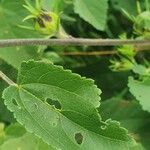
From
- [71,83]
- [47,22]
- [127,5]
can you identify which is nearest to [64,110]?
[71,83]

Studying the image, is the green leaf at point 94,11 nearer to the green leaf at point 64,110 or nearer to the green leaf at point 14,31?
the green leaf at point 14,31

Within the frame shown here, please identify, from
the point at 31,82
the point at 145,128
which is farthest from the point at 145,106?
the point at 31,82

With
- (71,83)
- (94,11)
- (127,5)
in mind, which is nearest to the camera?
(71,83)

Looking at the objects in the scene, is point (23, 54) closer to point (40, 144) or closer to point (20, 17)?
point (20, 17)

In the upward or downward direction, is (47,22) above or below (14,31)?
above

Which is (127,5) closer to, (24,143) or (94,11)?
(94,11)

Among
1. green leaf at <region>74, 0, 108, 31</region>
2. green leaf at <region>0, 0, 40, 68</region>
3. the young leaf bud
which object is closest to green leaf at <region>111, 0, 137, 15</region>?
green leaf at <region>74, 0, 108, 31</region>

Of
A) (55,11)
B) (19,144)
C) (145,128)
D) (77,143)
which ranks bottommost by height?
(145,128)
